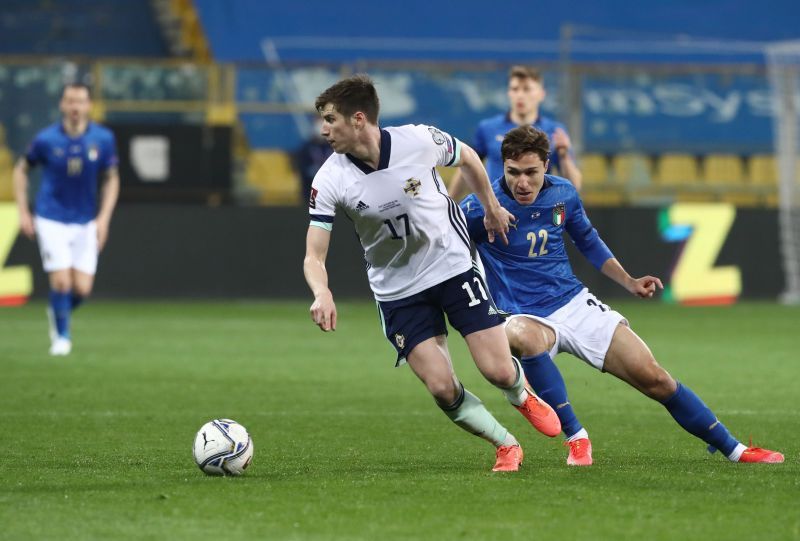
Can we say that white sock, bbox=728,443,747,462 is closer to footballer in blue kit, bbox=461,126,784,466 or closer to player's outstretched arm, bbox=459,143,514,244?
footballer in blue kit, bbox=461,126,784,466

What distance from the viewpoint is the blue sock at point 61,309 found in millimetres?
12859

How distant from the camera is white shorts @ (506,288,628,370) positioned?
6.79 meters

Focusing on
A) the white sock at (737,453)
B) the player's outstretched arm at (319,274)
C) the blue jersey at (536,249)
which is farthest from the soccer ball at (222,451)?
the white sock at (737,453)

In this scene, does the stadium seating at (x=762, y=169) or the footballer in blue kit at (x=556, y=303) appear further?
the stadium seating at (x=762, y=169)

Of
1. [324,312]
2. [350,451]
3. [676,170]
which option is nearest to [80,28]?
[676,170]

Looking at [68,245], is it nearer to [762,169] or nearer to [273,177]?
[273,177]

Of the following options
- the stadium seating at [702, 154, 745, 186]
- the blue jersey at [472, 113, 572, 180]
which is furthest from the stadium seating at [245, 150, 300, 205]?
the blue jersey at [472, 113, 572, 180]

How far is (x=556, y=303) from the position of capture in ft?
23.0

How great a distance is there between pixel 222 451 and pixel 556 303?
5.82 feet

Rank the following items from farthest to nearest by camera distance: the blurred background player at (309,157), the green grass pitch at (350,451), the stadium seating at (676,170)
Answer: the stadium seating at (676,170) → the blurred background player at (309,157) → the green grass pitch at (350,451)

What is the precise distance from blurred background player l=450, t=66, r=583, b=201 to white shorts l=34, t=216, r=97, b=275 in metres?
4.09

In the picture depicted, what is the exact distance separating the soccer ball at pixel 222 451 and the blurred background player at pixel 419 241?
30.6 inches

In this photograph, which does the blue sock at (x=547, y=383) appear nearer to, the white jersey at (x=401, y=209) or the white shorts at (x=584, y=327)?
the white shorts at (x=584, y=327)

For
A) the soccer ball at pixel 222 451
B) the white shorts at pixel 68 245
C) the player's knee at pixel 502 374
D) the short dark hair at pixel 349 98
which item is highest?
the short dark hair at pixel 349 98
